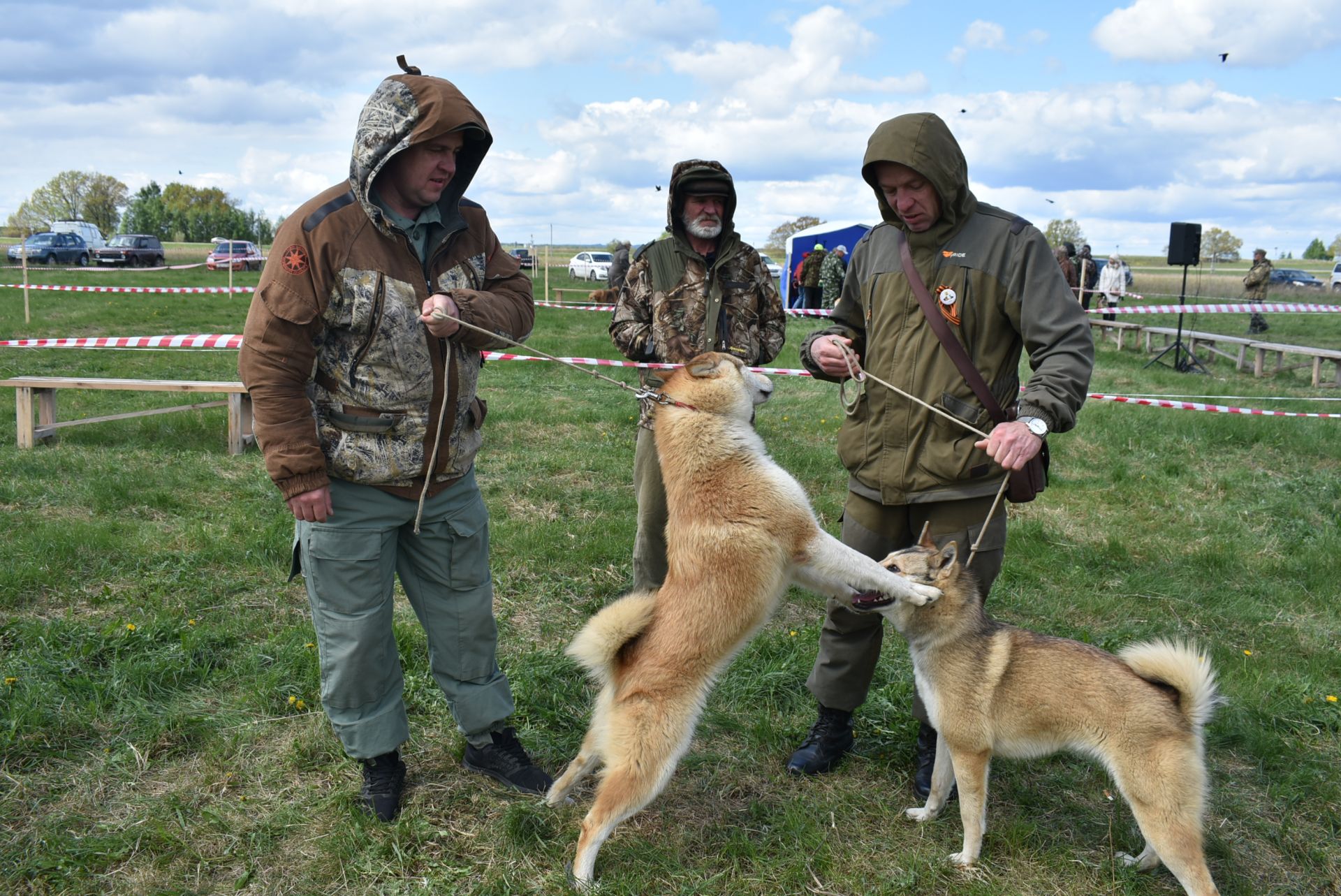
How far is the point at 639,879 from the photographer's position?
2.95 m

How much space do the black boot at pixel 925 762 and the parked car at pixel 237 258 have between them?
114 feet

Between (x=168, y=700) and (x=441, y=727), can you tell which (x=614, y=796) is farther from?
(x=168, y=700)

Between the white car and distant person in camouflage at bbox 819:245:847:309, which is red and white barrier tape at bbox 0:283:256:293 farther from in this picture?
the white car

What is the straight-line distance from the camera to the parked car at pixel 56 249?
32.7 metres

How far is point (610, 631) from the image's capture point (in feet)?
10.1

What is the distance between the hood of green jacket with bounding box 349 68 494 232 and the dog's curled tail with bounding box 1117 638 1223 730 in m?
2.98

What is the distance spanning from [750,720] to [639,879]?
1128mm

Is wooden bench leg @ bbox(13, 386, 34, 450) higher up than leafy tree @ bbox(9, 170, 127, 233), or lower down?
lower down

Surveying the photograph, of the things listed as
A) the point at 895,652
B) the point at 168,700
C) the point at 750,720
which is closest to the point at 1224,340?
the point at 895,652

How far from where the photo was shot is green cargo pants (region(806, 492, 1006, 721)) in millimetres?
3299

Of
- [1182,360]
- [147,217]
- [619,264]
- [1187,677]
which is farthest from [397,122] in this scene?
[147,217]

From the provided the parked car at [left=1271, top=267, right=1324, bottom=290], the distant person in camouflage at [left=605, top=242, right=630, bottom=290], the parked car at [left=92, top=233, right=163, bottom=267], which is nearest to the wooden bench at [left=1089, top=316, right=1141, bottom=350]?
the distant person in camouflage at [left=605, top=242, right=630, bottom=290]

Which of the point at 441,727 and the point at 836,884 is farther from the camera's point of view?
the point at 441,727

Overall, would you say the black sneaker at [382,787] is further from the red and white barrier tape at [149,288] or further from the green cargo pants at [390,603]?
the red and white barrier tape at [149,288]
